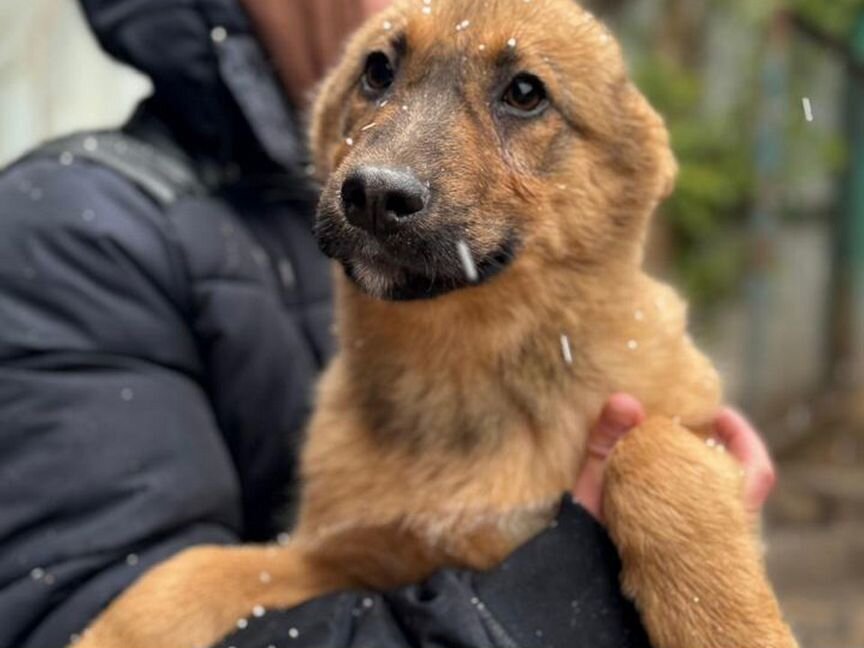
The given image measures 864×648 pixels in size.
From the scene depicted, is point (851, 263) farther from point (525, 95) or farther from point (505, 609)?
point (505, 609)

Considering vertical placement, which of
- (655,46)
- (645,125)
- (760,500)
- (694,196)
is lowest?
(694,196)

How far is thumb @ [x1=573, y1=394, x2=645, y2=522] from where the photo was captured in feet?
8.25

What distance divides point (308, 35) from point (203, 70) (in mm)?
392

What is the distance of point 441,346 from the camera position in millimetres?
2740

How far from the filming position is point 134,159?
2664 millimetres

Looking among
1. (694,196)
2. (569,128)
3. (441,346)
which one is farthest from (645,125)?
(694,196)

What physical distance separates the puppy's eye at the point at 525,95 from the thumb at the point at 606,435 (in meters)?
0.64

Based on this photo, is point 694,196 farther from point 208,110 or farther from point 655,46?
point 208,110

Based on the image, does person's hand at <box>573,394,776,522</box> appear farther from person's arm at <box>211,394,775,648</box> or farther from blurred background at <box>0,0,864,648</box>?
blurred background at <box>0,0,864,648</box>

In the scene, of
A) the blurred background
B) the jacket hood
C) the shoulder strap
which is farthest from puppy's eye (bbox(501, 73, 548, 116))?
the blurred background

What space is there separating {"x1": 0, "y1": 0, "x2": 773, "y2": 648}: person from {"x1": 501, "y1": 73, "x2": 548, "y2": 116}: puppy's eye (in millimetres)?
609

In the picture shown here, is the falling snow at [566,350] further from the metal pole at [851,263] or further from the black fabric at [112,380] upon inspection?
the metal pole at [851,263]

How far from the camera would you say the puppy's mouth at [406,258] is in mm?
2291

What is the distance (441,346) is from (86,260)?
2.58ft
